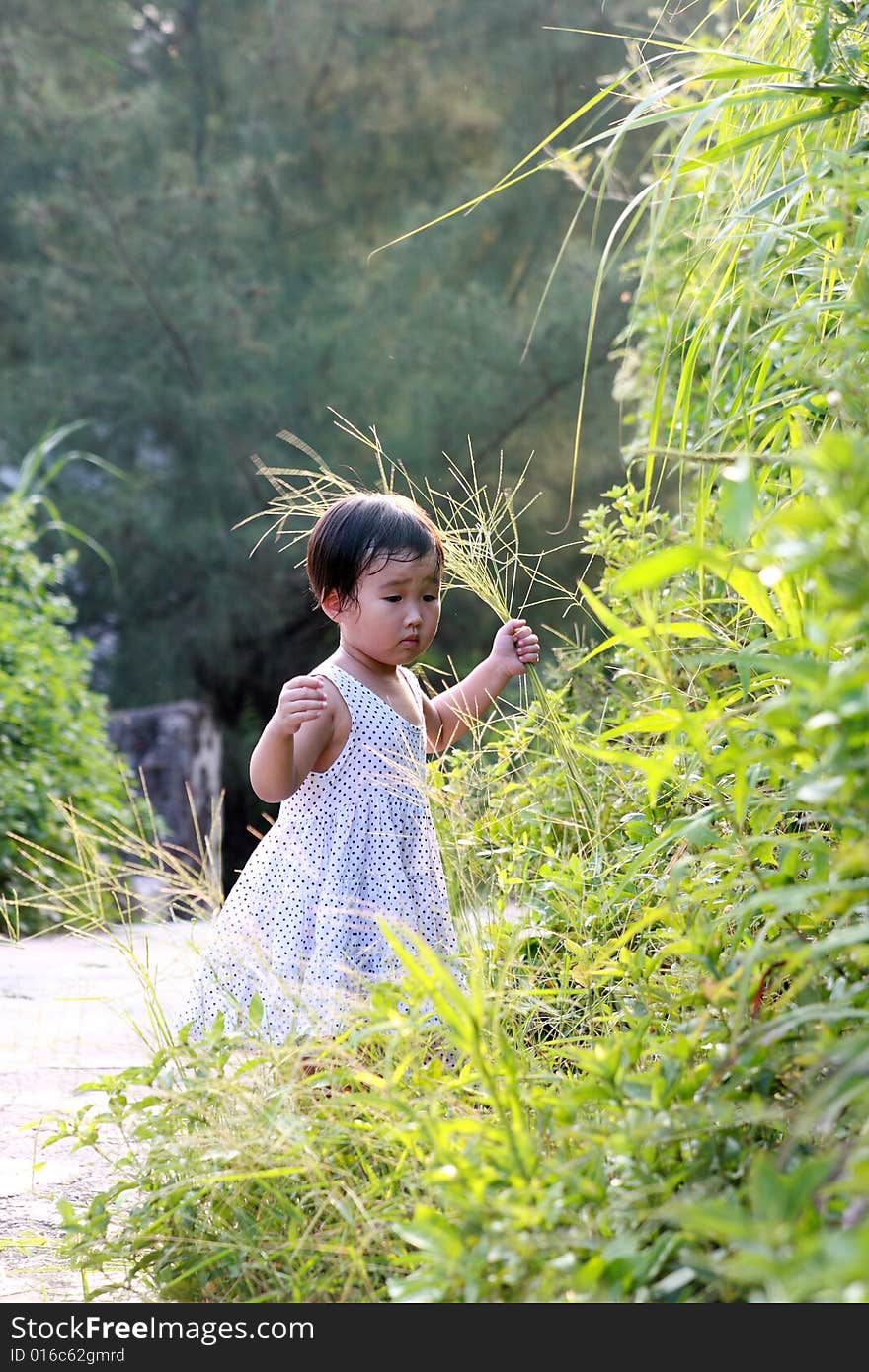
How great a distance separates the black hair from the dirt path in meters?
0.61

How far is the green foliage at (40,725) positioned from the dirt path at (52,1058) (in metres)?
0.61

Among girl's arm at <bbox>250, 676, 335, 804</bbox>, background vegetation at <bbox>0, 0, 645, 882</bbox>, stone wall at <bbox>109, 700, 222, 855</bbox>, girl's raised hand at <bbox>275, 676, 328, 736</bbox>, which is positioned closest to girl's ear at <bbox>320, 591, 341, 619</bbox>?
girl's arm at <bbox>250, 676, 335, 804</bbox>

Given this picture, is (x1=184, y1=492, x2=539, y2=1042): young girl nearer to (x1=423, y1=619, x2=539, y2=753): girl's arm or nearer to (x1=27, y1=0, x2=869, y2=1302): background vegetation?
(x1=423, y1=619, x2=539, y2=753): girl's arm

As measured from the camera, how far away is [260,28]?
27.6ft

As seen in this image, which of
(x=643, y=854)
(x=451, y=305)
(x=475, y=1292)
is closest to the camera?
(x=475, y=1292)

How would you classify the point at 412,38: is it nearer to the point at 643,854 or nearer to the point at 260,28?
the point at 260,28

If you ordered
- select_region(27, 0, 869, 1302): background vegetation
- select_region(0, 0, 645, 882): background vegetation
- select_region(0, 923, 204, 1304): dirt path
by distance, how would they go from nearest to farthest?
select_region(27, 0, 869, 1302): background vegetation → select_region(0, 923, 204, 1304): dirt path → select_region(0, 0, 645, 882): background vegetation

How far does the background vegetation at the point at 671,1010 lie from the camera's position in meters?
0.94

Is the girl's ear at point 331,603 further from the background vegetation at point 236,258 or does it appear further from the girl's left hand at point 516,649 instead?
the background vegetation at point 236,258

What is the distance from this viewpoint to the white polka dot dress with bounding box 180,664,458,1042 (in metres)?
2.08

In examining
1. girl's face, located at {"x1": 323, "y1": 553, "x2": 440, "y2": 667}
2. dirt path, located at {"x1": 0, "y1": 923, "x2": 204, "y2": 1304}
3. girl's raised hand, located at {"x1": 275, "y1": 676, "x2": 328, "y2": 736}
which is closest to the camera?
dirt path, located at {"x1": 0, "y1": 923, "x2": 204, "y2": 1304}

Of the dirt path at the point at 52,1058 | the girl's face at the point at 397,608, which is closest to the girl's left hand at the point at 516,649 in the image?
the girl's face at the point at 397,608
